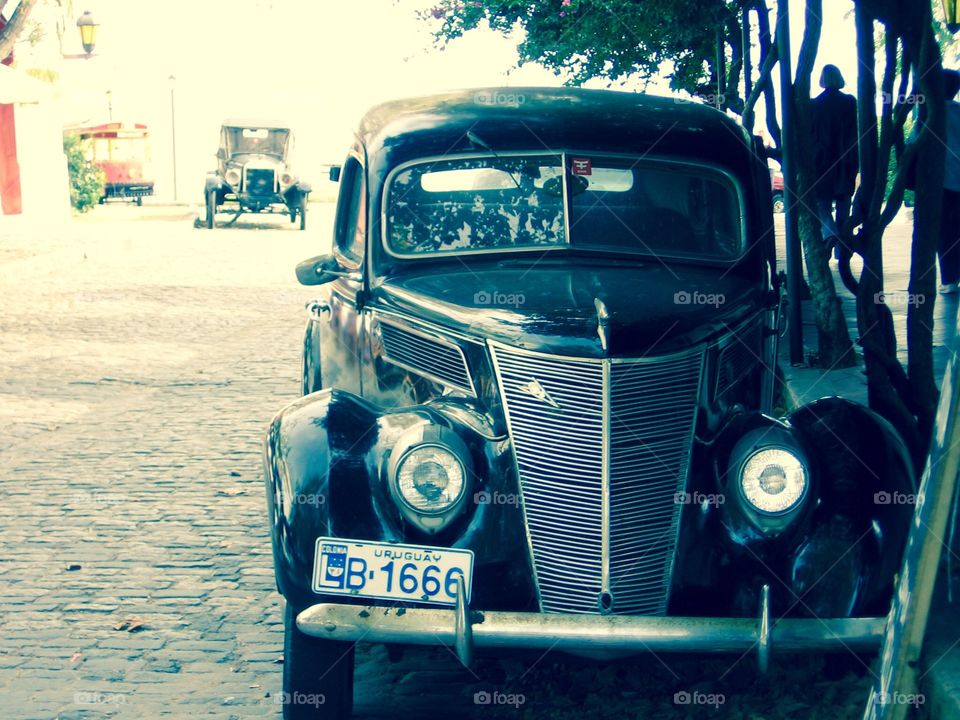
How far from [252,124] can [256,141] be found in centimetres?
39

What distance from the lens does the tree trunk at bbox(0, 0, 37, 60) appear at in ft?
62.4

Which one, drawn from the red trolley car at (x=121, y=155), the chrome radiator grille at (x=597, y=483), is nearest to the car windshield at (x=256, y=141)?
the red trolley car at (x=121, y=155)

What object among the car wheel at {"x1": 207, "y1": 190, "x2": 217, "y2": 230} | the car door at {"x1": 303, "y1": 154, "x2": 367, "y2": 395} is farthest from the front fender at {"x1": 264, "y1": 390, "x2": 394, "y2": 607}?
the car wheel at {"x1": 207, "y1": 190, "x2": 217, "y2": 230}

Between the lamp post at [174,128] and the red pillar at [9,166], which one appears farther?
the lamp post at [174,128]

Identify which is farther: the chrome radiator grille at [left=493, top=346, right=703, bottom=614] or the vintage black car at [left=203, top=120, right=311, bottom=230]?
the vintage black car at [left=203, top=120, right=311, bottom=230]

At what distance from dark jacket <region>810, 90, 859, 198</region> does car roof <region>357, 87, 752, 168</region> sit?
19.7ft

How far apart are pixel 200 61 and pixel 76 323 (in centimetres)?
3712

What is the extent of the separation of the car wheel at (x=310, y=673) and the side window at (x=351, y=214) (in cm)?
179

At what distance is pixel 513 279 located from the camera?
4695 millimetres

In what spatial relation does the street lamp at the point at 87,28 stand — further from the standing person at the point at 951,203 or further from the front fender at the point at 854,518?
the front fender at the point at 854,518

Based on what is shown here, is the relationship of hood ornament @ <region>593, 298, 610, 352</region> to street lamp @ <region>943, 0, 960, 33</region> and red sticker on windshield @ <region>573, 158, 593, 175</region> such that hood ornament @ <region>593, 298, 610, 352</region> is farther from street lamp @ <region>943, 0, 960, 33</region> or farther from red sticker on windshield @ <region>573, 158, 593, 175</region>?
street lamp @ <region>943, 0, 960, 33</region>

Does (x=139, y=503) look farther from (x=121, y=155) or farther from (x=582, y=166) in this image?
(x=121, y=155)

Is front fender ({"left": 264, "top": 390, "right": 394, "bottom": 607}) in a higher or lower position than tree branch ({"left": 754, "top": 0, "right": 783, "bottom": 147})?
lower

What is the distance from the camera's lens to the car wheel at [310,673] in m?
4.04
